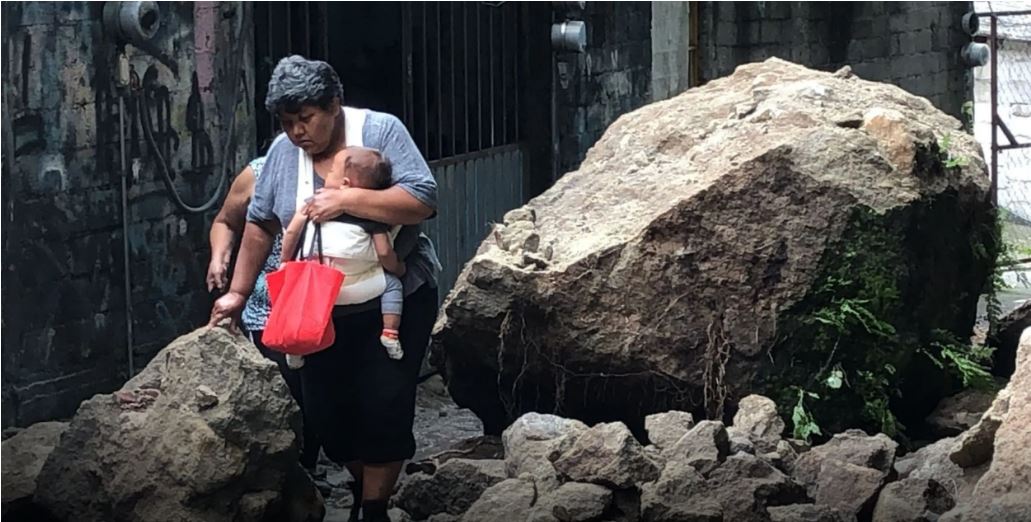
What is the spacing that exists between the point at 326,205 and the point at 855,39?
10.2m

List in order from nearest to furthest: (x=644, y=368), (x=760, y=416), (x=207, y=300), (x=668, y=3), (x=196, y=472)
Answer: (x=196, y=472)
(x=760, y=416)
(x=644, y=368)
(x=207, y=300)
(x=668, y=3)

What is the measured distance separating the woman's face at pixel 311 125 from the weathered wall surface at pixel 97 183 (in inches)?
→ 60.3

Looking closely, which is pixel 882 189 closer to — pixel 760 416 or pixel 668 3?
pixel 760 416

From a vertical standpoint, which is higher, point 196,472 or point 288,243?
point 288,243

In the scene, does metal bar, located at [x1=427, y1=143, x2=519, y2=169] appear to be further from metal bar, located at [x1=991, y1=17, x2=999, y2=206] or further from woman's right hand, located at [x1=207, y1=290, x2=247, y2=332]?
metal bar, located at [x1=991, y1=17, x2=999, y2=206]

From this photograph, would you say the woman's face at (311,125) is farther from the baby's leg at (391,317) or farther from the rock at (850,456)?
the rock at (850,456)

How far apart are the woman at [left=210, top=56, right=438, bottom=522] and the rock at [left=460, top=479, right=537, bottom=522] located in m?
0.27

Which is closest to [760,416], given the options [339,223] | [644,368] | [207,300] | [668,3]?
[644,368]

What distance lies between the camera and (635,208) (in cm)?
671

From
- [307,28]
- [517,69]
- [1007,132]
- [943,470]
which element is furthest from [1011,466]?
[1007,132]

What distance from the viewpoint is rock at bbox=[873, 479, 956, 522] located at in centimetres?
520

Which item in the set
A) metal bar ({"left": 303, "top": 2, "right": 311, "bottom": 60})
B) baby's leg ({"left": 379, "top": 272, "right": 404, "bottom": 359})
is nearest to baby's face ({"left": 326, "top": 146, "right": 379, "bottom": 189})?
baby's leg ({"left": 379, "top": 272, "right": 404, "bottom": 359})

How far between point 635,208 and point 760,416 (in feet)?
3.35

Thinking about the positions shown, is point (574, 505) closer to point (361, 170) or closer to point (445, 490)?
point (445, 490)
